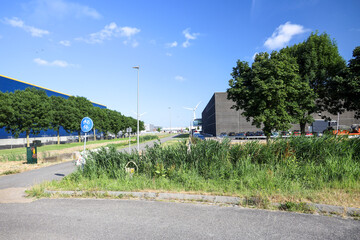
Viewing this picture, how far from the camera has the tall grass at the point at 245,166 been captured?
6.05 meters

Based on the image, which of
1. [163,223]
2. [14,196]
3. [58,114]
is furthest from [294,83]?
[58,114]

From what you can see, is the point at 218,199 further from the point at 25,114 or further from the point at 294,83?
the point at 25,114

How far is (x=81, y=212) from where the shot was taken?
4.93 metres

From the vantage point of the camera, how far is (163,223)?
419 centimetres

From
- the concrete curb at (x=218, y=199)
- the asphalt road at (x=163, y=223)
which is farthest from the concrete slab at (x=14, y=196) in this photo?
Result: the asphalt road at (x=163, y=223)

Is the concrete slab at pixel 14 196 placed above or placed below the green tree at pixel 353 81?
below

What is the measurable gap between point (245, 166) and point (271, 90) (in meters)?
18.6

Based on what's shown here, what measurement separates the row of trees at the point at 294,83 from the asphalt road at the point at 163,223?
2065 centimetres

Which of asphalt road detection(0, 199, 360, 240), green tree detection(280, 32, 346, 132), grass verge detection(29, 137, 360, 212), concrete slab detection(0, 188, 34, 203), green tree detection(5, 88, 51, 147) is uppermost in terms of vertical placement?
green tree detection(280, 32, 346, 132)

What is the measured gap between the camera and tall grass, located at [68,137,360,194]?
238 inches

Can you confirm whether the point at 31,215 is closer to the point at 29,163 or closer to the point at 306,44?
the point at 29,163

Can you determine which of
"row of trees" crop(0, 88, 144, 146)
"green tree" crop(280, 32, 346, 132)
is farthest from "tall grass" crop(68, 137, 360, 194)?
"row of trees" crop(0, 88, 144, 146)

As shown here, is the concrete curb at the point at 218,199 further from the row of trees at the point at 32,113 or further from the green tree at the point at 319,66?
the row of trees at the point at 32,113

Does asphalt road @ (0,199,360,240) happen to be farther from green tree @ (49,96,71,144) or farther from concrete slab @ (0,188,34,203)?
green tree @ (49,96,71,144)
